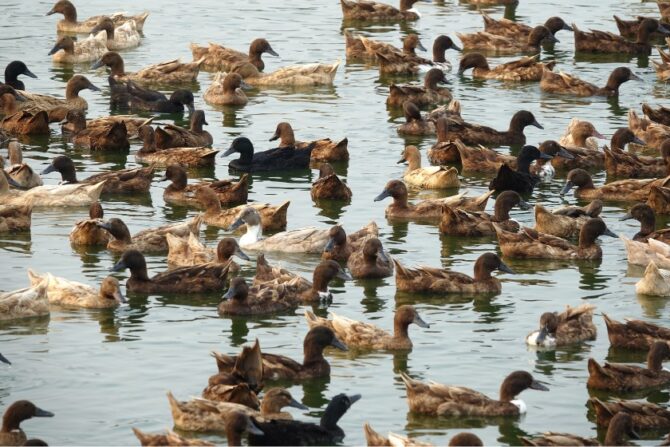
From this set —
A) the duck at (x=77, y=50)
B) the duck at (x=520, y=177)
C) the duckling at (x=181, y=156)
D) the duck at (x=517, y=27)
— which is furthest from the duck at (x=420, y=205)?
the duck at (x=517, y=27)

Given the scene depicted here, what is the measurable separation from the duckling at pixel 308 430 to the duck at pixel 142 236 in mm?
6878

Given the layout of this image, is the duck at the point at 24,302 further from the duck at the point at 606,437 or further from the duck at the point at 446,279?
the duck at the point at 606,437

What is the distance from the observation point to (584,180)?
25203 mm

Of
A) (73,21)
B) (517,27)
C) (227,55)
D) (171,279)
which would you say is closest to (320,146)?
(171,279)

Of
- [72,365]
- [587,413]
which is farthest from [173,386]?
[587,413]

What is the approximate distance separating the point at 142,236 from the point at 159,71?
1266 centimetres

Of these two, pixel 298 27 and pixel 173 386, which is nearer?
pixel 173 386

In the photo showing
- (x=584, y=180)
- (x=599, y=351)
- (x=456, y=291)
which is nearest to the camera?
(x=599, y=351)

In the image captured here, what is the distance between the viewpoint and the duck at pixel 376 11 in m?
41.5

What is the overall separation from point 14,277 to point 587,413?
7791 mm

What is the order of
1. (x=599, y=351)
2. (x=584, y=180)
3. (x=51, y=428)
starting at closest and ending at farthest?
1. (x=51, y=428)
2. (x=599, y=351)
3. (x=584, y=180)

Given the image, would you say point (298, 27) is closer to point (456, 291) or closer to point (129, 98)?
point (129, 98)

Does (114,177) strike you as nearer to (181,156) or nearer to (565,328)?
(181,156)

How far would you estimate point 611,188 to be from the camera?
25219 mm
